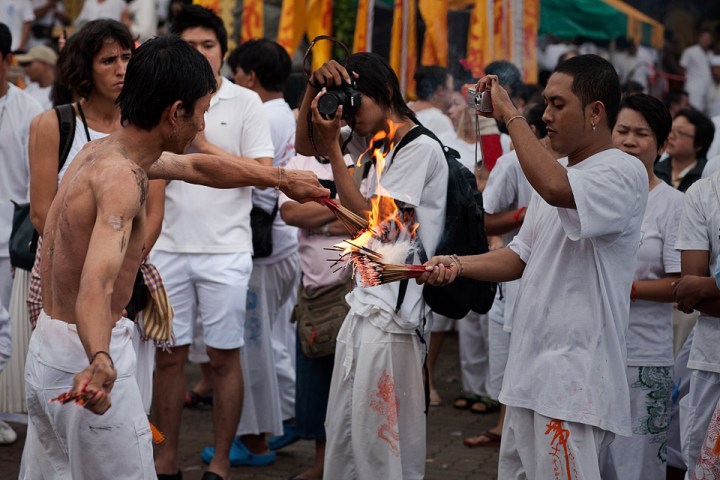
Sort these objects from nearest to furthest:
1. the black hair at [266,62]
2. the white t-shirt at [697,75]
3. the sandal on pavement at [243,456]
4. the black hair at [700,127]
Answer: the sandal on pavement at [243,456]
the black hair at [266,62]
the black hair at [700,127]
the white t-shirt at [697,75]

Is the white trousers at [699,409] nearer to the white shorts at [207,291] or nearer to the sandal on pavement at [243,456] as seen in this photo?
the white shorts at [207,291]

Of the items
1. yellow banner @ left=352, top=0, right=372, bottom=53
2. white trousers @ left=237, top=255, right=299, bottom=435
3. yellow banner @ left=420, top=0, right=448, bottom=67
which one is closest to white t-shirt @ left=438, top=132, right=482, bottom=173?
white trousers @ left=237, top=255, right=299, bottom=435

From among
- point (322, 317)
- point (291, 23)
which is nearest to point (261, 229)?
point (322, 317)

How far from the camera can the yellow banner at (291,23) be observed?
877 centimetres

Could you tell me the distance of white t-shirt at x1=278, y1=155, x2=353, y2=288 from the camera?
210 inches

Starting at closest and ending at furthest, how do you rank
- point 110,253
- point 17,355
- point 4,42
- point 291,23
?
point 110,253 → point 17,355 → point 4,42 → point 291,23

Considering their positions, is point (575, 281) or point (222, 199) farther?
point (222, 199)

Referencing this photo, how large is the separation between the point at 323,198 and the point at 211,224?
162 cm

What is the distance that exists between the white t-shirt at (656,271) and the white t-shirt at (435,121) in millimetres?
2770

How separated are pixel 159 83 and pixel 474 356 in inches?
181

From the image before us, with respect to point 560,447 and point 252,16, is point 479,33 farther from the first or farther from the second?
point 560,447

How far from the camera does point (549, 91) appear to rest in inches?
148

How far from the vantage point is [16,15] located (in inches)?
454

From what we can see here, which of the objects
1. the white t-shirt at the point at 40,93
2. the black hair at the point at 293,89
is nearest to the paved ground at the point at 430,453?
the black hair at the point at 293,89
